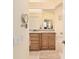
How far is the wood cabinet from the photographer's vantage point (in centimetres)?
878

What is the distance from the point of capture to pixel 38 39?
29.1 ft

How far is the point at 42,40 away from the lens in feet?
29.3

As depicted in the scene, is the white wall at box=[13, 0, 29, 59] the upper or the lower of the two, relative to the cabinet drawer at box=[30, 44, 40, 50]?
upper

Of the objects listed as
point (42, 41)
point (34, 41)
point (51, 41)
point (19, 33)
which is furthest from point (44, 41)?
point (19, 33)

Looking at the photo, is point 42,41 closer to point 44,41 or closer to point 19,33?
point 44,41

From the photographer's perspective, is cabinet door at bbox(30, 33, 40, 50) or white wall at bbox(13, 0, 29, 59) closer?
white wall at bbox(13, 0, 29, 59)

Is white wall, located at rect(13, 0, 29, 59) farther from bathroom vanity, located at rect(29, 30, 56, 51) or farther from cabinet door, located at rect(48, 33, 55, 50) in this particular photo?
cabinet door, located at rect(48, 33, 55, 50)

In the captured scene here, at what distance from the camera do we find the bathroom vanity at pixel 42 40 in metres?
8.78

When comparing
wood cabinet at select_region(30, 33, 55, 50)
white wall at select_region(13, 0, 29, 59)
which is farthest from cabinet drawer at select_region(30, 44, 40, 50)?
white wall at select_region(13, 0, 29, 59)

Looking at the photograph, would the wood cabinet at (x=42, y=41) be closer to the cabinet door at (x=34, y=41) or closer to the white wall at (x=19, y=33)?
the cabinet door at (x=34, y=41)

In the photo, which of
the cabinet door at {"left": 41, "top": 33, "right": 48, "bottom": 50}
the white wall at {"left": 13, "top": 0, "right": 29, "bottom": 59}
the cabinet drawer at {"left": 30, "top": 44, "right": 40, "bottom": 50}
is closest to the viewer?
the white wall at {"left": 13, "top": 0, "right": 29, "bottom": 59}

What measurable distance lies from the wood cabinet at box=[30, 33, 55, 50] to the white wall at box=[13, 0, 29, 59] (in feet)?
17.2

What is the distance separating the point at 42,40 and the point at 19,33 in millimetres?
5655
